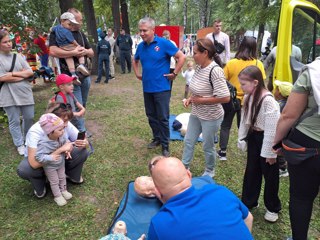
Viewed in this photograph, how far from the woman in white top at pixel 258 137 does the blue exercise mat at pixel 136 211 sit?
22.4 inches

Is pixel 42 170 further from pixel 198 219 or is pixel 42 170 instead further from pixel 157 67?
pixel 198 219

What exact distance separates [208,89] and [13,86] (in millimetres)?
2738

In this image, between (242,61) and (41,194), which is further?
(242,61)

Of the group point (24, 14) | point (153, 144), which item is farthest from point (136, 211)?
point (24, 14)

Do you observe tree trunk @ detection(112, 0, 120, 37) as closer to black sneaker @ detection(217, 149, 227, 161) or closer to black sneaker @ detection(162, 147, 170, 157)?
black sneaker @ detection(162, 147, 170, 157)

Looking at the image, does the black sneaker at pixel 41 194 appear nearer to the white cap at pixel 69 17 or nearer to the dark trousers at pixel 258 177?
the dark trousers at pixel 258 177

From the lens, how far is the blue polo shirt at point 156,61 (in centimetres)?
389

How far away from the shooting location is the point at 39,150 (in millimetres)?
2924

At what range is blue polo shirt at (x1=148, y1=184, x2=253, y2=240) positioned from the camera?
1.28 metres

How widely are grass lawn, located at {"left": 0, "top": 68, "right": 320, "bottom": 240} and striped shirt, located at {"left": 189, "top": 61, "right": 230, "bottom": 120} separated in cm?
99

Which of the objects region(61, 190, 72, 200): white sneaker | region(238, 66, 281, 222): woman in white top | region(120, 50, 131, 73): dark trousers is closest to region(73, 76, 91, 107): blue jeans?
region(61, 190, 72, 200): white sneaker

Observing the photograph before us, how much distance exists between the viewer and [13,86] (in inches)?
156

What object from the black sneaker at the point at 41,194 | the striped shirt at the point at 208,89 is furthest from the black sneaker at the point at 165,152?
the black sneaker at the point at 41,194

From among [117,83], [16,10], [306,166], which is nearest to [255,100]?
[306,166]
